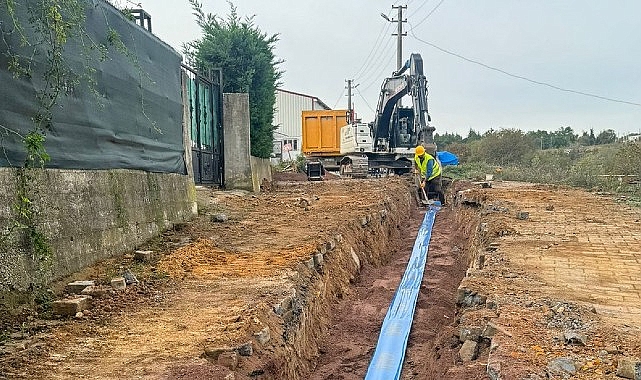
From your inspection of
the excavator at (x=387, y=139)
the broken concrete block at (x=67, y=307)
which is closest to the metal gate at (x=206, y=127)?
the broken concrete block at (x=67, y=307)

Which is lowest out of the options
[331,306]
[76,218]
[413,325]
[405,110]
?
[413,325]

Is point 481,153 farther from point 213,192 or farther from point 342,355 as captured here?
point 342,355

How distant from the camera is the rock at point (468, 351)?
4797 millimetres

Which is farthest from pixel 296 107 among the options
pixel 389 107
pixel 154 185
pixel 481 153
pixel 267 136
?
pixel 154 185

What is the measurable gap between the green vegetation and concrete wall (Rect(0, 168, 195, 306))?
43.1ft

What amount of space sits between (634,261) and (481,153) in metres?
35.3

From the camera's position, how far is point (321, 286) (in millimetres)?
7262

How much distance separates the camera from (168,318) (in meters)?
4.95

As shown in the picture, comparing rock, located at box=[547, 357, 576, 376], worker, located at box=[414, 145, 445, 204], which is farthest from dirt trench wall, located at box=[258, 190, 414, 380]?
worker, located at box=[414, 145, 445, 204]

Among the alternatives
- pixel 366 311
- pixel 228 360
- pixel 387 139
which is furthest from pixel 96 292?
pixel 387 139

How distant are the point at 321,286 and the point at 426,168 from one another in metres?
11.4

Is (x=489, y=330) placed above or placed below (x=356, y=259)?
above

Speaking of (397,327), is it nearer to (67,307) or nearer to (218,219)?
(67,307)

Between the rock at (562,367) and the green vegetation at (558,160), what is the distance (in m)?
13.3
